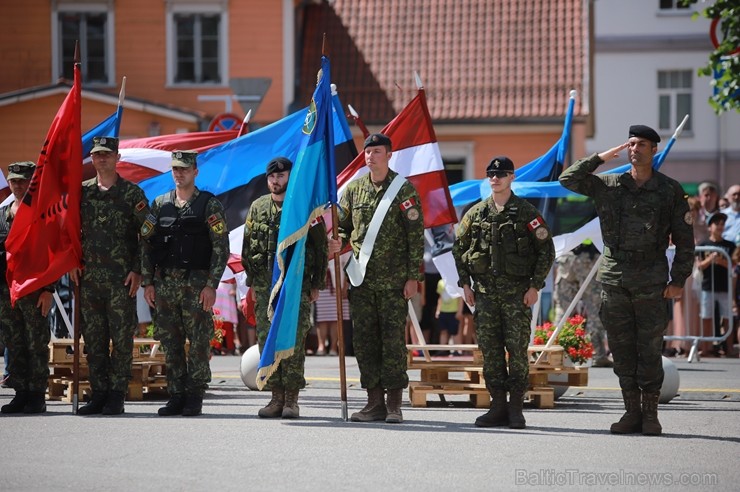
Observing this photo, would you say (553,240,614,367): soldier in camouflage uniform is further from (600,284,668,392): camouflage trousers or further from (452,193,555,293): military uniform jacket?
(600,284,668,392): camouflage trousers

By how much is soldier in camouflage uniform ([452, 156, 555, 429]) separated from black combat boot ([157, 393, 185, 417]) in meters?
2.66

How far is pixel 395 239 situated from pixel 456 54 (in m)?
24.7

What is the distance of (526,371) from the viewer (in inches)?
436

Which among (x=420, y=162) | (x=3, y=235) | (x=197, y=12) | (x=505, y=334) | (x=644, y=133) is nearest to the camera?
(x=644, y=133)

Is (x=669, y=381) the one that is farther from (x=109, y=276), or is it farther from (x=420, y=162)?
(x=109, y=276)

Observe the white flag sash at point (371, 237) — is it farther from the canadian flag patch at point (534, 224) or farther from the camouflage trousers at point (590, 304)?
the camouflage trousers at point (590, 304)

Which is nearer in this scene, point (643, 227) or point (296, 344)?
point (643, 227)

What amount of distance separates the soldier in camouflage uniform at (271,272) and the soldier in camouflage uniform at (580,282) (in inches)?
268

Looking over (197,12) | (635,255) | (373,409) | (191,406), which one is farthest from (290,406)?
(197,12)

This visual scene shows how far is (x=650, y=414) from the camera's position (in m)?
10.5

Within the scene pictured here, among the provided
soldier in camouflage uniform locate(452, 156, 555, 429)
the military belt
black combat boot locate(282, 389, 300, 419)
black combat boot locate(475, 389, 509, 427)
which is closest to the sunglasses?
soldier in camouflage uniform locate(452, 156, 555, 429)

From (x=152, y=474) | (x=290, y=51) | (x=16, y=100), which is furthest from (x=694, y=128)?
(x=152, y=474)

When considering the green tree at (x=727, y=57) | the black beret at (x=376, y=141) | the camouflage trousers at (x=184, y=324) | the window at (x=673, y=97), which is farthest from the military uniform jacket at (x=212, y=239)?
the window at (x=673, y=97)

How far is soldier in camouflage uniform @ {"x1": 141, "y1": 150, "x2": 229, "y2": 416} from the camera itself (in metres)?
11.6
